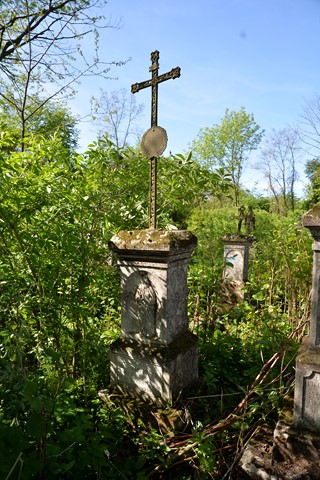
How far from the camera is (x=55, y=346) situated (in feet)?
9.88

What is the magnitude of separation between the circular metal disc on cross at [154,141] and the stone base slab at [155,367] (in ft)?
5.32

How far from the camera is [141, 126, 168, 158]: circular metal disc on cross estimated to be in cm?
273

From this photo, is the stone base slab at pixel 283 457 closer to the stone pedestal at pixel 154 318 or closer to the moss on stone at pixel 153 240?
the stone pedestal at pixel 154 318

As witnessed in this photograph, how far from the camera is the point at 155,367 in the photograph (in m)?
2.60

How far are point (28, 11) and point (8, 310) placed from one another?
6082 mm

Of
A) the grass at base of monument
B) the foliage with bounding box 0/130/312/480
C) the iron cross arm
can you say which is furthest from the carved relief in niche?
the iron cross arm

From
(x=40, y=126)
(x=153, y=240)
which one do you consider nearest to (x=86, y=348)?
(x=153, y=240)

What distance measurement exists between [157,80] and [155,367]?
8.03 ft

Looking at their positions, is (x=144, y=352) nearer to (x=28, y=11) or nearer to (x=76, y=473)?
(x=76, y=473)

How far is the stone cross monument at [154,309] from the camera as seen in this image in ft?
8.45

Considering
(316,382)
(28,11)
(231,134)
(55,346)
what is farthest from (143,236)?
(231,134)

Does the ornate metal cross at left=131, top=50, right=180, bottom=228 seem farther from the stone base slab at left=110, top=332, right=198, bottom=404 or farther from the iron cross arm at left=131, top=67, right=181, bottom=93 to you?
the stone base slab at left=110, top=332, right=198, bottom=404

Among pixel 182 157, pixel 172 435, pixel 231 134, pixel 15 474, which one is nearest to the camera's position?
pixel 15 474

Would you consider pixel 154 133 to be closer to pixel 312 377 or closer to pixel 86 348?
pixel 86 348
